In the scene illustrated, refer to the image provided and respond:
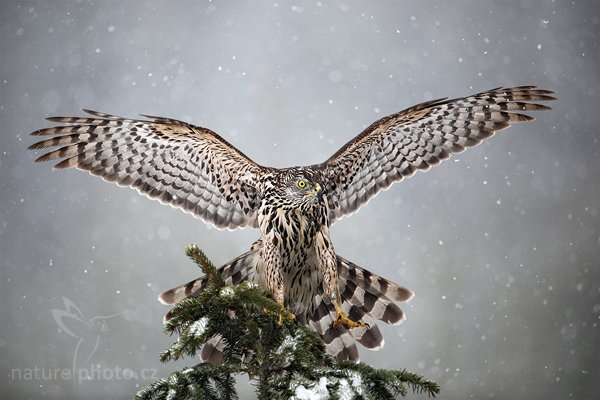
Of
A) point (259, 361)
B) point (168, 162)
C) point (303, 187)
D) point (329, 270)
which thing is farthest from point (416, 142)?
point (259, 361)

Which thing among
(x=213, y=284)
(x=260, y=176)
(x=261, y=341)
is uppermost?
(x=260, y=176)

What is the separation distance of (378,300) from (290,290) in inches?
23.2

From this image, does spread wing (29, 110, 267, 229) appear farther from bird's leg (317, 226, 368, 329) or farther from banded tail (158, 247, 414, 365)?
bird's leg (317, 226, 368, 329)

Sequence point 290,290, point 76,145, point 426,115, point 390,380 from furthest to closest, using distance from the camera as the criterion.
A: 1. point 426,115
2. point 76,145
3. point 290,290
4. point 390,380

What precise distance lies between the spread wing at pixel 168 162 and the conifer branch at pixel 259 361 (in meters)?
1.89

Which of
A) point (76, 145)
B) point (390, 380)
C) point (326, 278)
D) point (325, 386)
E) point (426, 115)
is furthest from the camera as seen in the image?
point (426, 115)

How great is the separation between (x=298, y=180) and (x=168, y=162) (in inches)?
49.4

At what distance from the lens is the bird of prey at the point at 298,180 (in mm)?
3920

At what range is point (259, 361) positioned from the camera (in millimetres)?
2375

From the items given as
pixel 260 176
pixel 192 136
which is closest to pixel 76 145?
pixel 192 136

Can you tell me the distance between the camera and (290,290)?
4.10 metres

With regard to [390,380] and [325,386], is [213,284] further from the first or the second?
[390,380]

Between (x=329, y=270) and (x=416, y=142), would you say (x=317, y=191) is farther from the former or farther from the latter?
(x=416, y=142)

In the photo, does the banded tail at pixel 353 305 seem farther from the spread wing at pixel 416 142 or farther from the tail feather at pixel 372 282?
the spread wing at pixel 416 142
